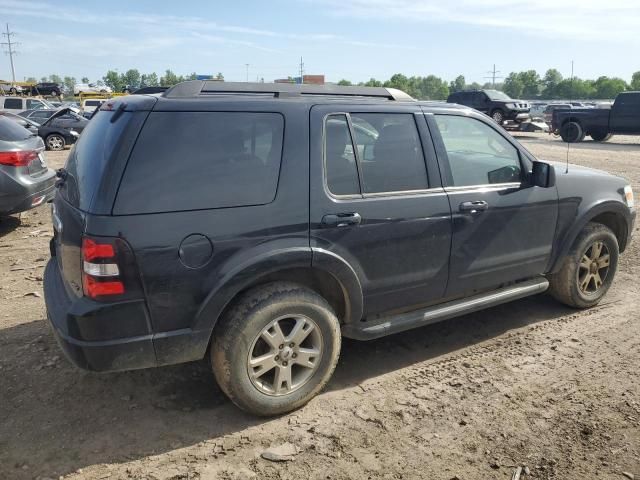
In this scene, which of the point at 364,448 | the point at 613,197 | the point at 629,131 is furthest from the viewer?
the point at 629,131

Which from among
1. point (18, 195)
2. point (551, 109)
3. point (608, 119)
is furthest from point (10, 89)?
point (18, 195)

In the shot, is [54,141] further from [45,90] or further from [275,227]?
[45,90]

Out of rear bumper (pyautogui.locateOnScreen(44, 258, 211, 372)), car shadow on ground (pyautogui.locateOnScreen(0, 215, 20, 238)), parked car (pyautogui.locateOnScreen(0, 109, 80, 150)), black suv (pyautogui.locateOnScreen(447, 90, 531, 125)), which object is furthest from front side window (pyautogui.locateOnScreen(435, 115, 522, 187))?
black suv (pyautogui.locateOnScreen(447, 90, 531, 125))

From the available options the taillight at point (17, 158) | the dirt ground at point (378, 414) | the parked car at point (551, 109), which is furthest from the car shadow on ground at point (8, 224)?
the parked car at point (551, 109)

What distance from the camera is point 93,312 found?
2701 millimetres

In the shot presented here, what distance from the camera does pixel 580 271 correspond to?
4.68 metres

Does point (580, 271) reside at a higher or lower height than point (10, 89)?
lower

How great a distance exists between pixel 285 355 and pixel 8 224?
21.3 ft

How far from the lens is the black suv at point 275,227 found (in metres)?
2.74

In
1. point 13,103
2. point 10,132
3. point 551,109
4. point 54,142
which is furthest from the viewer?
point 551,109

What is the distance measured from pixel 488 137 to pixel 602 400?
2011 mm

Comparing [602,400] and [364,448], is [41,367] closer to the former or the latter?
[364,448]

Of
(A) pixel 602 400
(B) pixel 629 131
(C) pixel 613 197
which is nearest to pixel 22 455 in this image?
(A) pixel 602 400

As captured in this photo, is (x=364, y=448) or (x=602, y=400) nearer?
(x=364, y=448)
